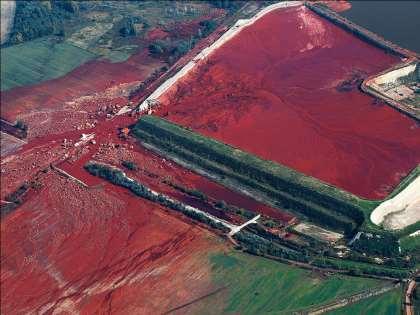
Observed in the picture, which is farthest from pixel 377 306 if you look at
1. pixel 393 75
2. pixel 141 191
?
pixel 393 75

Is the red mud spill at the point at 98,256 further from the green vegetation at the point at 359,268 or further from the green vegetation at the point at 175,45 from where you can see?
the green vegetation at the point at 175,45

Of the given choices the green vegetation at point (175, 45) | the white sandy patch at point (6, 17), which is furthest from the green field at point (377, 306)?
the white sandy patch at point (6, 17)

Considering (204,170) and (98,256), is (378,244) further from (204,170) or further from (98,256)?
(98,256)

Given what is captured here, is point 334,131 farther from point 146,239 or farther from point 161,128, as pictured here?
point 146,239

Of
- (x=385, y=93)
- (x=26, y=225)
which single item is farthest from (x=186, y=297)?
(x=385, y=93)

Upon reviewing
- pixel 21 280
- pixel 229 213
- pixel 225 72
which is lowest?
pixel 21 280
